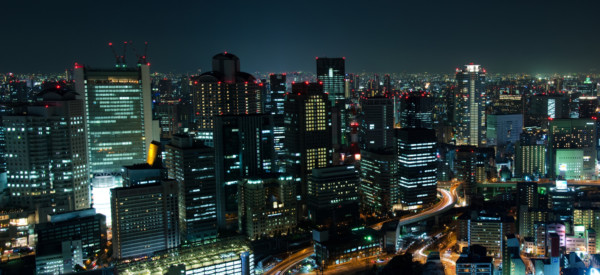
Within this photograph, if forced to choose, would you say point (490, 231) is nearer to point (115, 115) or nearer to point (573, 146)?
point (573, 146)

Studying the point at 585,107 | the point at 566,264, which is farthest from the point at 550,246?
the point at 585,107

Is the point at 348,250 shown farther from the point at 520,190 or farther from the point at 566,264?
the point at 520,190

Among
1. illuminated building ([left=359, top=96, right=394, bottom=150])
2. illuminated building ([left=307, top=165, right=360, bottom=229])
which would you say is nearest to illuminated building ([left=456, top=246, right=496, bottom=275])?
illuminated building ([left=307, top=165, right=360, bottom=229])

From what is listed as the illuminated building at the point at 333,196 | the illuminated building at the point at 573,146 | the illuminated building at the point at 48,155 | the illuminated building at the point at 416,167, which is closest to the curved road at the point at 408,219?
→ the illuminated building at the point at 416,167

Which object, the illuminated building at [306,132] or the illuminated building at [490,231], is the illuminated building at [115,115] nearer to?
the illuminated building at [306,132]

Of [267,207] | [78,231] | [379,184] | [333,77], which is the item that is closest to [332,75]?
[333,77]
